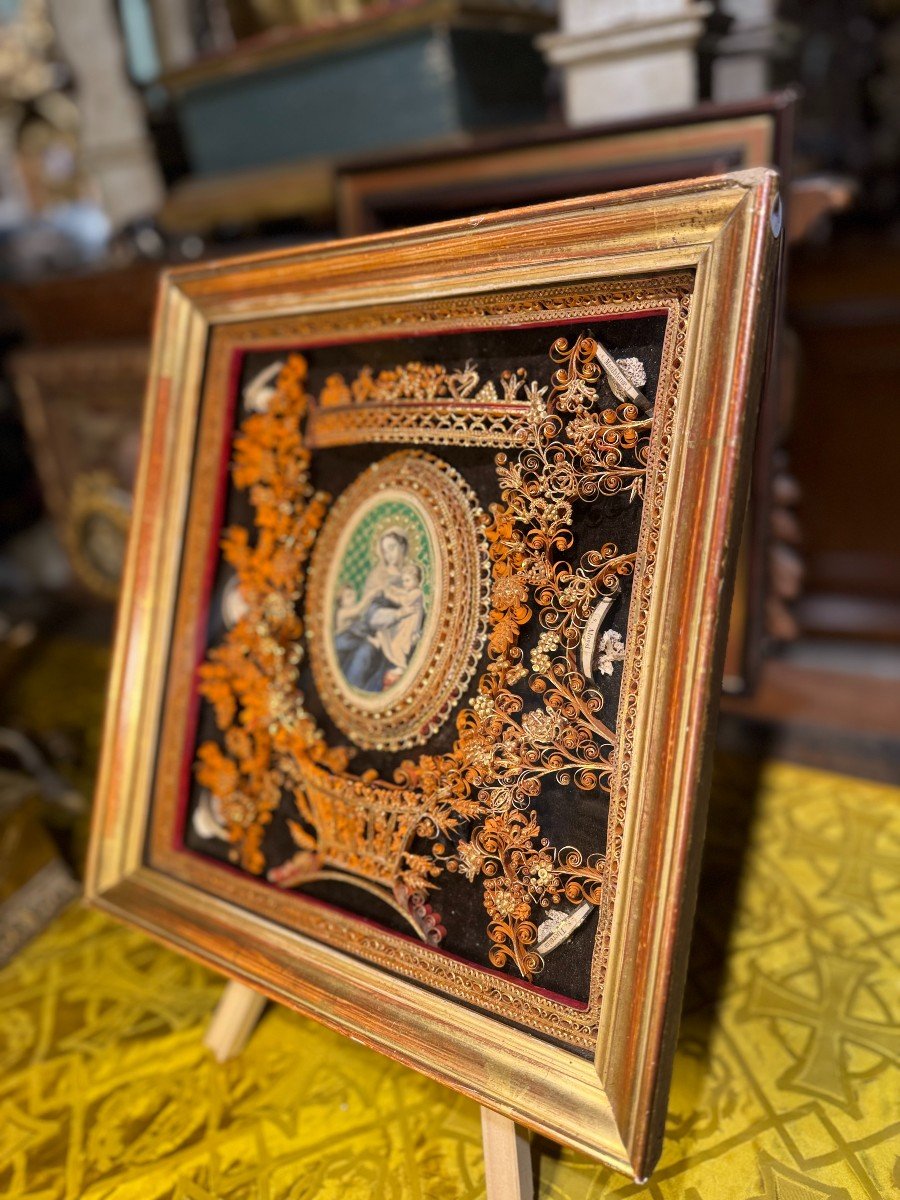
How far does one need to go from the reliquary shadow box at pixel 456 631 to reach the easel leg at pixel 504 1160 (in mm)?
130

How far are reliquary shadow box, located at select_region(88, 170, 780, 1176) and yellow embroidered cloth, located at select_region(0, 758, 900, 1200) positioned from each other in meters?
0.27

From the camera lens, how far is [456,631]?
3.19 feet

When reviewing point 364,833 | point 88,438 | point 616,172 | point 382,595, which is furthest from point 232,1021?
point 88,438

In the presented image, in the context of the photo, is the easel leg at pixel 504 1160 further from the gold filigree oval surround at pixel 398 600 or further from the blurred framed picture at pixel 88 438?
the blurred framed picture at pixel 88 438

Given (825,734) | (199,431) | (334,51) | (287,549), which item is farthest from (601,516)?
(334,51)

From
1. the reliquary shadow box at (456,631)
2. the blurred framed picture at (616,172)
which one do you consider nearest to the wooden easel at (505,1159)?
the reliquary shadow box at (456,631)

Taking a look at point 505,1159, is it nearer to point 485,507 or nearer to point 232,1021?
point 232,1021

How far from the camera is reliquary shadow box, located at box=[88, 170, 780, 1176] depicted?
78cm

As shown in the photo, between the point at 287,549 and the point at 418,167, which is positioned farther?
the point at 418,167

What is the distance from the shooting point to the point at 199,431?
4.04 ft

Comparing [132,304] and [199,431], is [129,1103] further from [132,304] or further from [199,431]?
[132,304]

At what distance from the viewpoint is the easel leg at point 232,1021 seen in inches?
48.3

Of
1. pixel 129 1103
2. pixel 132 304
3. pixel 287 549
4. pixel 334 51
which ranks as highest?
pixel 334 51

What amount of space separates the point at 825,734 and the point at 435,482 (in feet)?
4.02
